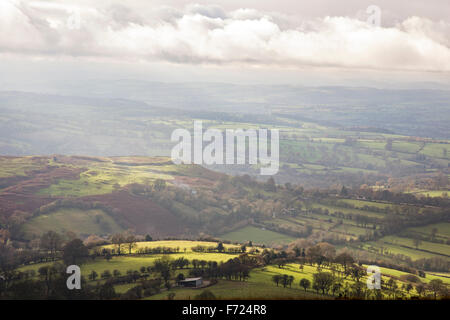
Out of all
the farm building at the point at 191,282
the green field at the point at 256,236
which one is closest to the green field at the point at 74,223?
the green field at the point at 256,236

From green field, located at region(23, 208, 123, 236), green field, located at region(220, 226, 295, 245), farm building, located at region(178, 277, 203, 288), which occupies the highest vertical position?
farm building, located at region(178, 277, 203, 288)

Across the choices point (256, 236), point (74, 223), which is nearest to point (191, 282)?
point (256, 236)

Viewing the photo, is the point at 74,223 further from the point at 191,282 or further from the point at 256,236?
the point at 191,282

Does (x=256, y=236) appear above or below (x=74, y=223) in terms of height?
below

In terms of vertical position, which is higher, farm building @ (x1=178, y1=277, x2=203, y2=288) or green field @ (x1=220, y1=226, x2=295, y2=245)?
farm building @ (x1=178, y1=277, x2=203, y2=288)

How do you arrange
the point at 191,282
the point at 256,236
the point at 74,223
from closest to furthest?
the point at 191,282 < the point at 74,223 < the point at 256,236

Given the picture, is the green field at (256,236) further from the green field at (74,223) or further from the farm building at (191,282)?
the farm building at (191,282)

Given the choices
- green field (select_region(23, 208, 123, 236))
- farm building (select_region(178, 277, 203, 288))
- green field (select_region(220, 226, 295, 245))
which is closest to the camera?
farm building (select_region(178, 277, 203, 288))

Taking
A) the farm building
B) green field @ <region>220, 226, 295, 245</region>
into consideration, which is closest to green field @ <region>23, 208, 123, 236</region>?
green field @ <region>220, 226, 295, 245</region>

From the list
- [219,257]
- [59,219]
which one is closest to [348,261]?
[219,257]

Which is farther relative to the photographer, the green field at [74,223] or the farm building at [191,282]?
the green field at [74,223]

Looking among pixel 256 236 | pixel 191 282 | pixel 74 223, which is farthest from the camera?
pixel 256 236

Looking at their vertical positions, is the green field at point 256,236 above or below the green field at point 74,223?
below

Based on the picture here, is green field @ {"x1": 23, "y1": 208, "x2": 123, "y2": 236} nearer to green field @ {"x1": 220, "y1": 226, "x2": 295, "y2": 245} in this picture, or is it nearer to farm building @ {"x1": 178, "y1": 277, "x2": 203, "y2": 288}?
green field @ {"x1": 220, "y1": 226, "x2": 295, "y2": 245}
